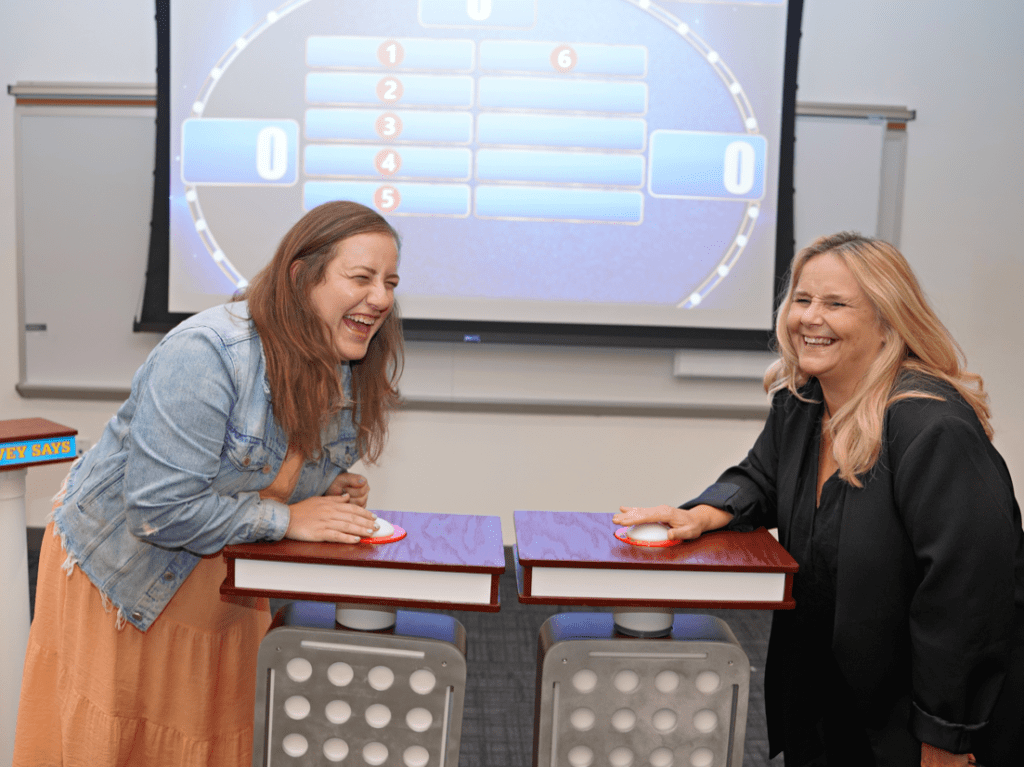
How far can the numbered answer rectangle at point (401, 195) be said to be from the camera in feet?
10.3

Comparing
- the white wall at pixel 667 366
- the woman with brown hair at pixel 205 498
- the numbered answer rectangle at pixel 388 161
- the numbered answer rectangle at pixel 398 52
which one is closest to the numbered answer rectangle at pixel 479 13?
the numbered answer rectangle at pixel 398 52

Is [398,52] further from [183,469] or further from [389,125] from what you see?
[183,469]

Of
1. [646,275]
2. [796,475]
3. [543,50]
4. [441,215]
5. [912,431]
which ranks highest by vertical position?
[543,50]

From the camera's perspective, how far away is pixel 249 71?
310 centimetres

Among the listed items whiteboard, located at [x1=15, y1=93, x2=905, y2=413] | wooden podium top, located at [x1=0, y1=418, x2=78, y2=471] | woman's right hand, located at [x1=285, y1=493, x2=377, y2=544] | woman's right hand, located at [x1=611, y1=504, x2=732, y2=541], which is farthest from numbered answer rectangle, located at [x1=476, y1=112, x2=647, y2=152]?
woman's right hand, located at [x1=285, y1=493, x2=377, y2=544]

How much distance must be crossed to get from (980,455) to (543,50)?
7.93 ft

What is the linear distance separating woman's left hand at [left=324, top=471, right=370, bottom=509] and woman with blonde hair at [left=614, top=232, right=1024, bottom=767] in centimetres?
48

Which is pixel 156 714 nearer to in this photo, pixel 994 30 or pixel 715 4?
pixel 715 4

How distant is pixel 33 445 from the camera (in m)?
1.69

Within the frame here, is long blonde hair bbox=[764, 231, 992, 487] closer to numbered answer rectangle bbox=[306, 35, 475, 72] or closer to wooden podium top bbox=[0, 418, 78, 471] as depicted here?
wooden podium top bbox=[0, 418, 78, 471]

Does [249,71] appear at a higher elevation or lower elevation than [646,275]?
higher

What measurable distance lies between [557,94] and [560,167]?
0.90 feet

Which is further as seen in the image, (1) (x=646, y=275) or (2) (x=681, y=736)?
(1) (x=646, y=275)

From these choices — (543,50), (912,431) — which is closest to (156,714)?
(912,431)
